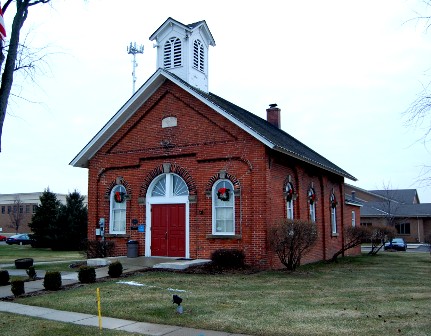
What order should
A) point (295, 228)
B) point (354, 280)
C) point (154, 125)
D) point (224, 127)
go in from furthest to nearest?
point (154, 125) < point (224, 127) < point (295, 228) < point (354, 280)

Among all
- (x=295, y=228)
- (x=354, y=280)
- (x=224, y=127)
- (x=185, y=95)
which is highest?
(x=185, y=95)

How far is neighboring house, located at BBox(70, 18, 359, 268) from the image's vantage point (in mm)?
17609

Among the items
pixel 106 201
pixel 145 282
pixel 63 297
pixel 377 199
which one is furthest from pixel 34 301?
pixel 377 199

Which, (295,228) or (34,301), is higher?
(295,228)

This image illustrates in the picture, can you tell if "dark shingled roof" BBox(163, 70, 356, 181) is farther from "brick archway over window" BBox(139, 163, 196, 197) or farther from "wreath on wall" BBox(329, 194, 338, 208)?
"brick archway over window" BBox(139, 163, 196, 197)

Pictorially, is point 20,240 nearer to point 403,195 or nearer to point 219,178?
point 219,178

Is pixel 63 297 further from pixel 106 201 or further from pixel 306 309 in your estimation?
pixel 106 201

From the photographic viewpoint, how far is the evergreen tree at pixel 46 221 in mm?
41263

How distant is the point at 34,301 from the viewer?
1129cm

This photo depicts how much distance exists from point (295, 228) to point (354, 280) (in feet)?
8.70

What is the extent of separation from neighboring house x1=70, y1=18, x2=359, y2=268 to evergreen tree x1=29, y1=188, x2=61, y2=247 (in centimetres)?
2133

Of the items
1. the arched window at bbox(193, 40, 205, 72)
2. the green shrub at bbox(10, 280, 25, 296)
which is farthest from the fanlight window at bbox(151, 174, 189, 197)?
the green shrub at bbox(10, 280, 25, 296)

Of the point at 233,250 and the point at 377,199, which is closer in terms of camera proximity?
the point at 233,250

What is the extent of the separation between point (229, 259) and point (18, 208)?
2589 inches
